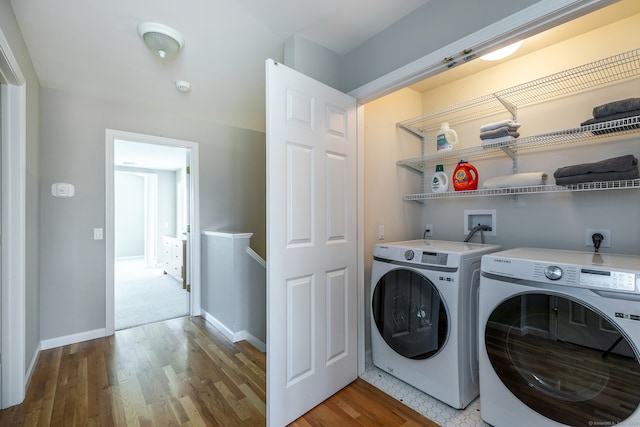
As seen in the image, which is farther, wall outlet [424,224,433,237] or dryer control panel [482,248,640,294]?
wall outlet [424,224,433,237]

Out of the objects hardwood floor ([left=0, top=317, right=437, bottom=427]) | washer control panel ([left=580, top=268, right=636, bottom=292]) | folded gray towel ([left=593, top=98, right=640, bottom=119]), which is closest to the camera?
washer control panel ([left=580, top=268, right=636, bottom=292])

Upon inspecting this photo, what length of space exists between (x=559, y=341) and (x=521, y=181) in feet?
3.08

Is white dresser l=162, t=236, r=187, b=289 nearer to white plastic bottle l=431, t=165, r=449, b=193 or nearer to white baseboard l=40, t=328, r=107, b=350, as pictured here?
white baseboard l=40, t=328, r=107, b=350

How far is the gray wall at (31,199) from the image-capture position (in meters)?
1.88

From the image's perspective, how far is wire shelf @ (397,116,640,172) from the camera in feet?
4.57

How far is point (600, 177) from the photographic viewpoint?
140 centimetres

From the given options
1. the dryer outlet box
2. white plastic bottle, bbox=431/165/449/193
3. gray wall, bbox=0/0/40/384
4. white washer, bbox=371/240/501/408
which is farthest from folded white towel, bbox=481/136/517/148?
gray wall, bbox=0/0/40/384

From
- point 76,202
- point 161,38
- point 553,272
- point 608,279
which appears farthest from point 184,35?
point 608,279

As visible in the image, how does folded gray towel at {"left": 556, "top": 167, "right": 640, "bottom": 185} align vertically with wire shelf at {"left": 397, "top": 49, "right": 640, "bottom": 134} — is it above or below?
below

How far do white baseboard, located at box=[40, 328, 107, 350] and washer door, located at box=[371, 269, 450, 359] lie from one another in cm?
257

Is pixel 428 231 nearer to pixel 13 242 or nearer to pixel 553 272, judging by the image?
pixel 553 272

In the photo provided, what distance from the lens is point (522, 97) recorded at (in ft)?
6.40

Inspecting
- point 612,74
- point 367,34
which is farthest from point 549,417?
point 367,34

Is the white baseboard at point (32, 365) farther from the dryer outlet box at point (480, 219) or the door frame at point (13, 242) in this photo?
the dryer outlet box at point (480, 219)
